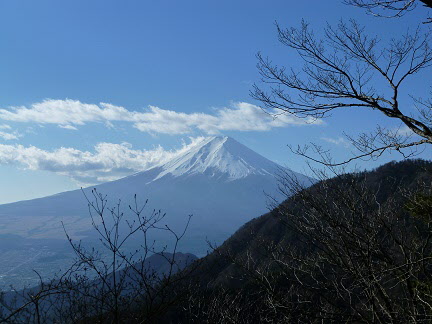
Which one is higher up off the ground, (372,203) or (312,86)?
(312,86)

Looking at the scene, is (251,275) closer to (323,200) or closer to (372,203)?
(323,200)

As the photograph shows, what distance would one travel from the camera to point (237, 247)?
76.0 metres

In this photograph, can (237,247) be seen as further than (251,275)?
Yes

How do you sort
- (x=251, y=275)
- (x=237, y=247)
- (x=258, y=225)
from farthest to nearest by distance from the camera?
1. (x=258, y=225)
2. (x=237, y=247)
3. (x=251, y=275)

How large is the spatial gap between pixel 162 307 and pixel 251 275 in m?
3.89

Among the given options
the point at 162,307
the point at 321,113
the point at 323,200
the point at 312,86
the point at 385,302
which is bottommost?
the point at 385,302

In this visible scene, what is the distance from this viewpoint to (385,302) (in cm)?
618

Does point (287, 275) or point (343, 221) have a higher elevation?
point (343, 221)

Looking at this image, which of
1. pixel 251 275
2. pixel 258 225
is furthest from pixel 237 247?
pixel 251 275

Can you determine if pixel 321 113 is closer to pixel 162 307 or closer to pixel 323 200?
pixel 323 200

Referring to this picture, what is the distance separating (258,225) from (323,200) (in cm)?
8458

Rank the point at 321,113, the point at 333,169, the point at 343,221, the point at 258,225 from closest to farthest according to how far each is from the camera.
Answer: the point at 321,113, the point at 333,169, the point at 343,221, the point at 258,225

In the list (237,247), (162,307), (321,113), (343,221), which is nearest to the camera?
(162,307)

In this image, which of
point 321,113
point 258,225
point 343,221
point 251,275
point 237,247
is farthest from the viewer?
point 258,225
